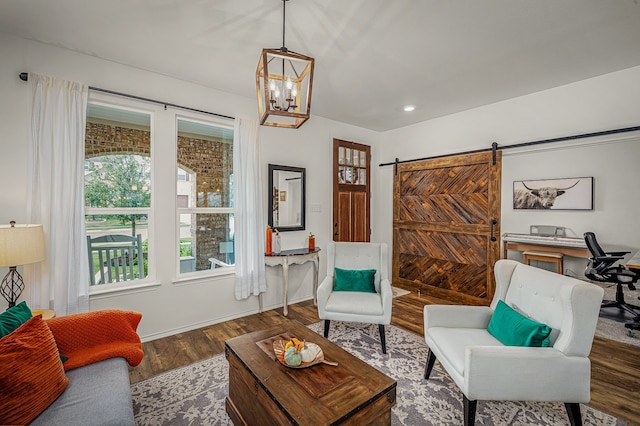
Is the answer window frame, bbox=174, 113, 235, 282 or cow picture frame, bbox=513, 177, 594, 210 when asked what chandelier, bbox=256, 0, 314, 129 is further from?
cow picture frame, bbox=513, 177, 594, 210

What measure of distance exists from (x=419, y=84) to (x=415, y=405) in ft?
10.3

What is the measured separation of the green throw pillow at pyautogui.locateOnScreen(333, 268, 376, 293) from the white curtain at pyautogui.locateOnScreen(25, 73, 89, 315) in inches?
95.0

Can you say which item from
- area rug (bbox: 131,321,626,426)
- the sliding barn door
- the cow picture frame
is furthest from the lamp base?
the cow picture frame

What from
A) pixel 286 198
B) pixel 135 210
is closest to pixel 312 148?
pixel 286 198

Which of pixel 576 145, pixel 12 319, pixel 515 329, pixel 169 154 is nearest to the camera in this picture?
pixel 12 319

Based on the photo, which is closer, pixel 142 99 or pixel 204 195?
pixel 142 99

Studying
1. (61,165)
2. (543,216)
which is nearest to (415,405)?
(543,216)

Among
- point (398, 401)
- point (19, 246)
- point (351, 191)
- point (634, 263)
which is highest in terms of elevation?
point (351, 191)

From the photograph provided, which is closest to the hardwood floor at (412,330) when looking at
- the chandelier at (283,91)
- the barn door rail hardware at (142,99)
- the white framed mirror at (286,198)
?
the white framed mirror at (286,198)

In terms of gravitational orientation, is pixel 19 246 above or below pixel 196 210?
below

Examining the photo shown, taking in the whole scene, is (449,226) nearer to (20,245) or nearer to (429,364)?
(429,364)

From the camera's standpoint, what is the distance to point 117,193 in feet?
9.60

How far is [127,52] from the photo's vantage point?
2.65 meters

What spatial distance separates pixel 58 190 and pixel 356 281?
9.51ft
